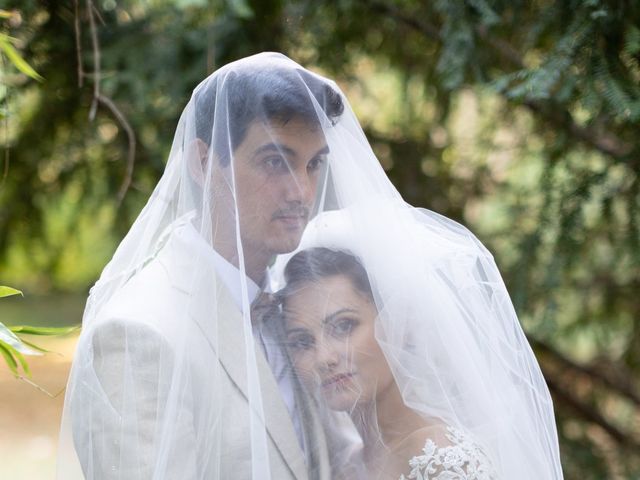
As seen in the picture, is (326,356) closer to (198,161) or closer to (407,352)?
(407,352)

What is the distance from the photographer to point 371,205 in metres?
2.20

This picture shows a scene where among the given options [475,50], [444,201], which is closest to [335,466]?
[475,50]

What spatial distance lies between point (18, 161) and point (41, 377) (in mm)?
1276

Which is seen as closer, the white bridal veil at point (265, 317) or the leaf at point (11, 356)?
the white bridal veil at point (265, 317)

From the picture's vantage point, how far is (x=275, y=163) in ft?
6.77

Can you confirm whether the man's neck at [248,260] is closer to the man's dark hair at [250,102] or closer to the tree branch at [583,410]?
the man's dark hair at [250,102]

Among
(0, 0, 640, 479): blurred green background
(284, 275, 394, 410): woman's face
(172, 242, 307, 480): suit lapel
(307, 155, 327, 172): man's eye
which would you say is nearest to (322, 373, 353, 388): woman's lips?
(284, 275, 394, 410): woman's face

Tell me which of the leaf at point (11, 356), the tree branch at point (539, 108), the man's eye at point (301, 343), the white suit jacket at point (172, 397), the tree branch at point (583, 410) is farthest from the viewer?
the tree branch at point (583, 410)

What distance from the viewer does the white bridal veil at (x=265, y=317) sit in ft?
6.35

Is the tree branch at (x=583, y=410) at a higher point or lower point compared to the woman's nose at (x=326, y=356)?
lower

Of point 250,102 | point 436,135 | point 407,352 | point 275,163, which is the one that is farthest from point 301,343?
point 436,135

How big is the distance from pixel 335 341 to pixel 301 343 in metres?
0.08

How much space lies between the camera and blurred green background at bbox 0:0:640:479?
142 inches

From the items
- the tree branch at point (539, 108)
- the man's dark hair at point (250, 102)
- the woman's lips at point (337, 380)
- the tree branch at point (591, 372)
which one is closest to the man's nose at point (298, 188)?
the man's dark hair at point (250, 102)
